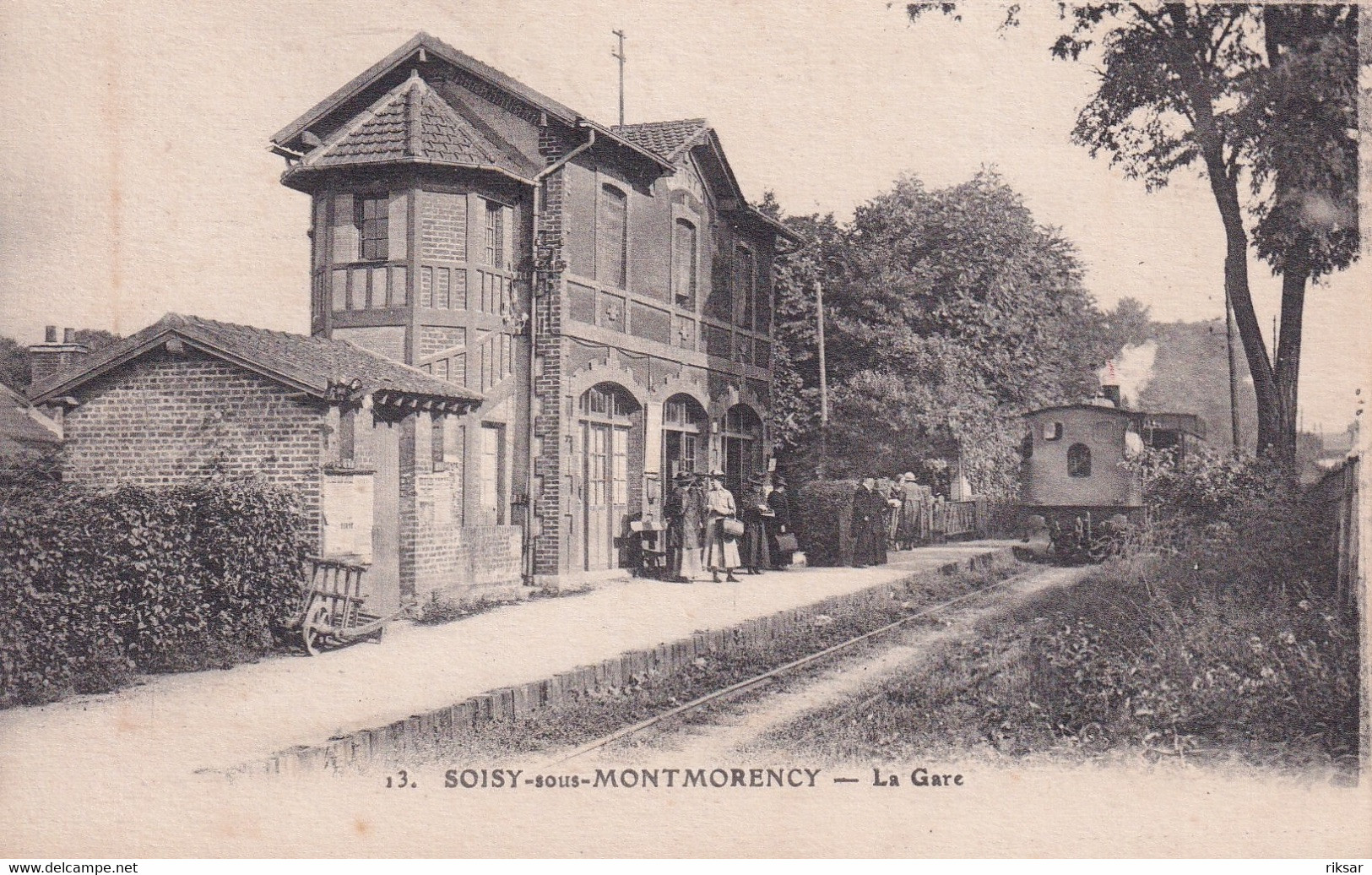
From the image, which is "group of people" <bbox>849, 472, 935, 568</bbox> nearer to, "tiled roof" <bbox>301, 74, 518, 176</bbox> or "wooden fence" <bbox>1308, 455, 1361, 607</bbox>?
"tiled roof" <bbox>301, 74, 518, 176</bbox>

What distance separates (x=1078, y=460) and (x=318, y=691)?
53.9 ft

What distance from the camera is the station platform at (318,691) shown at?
632 centimetres

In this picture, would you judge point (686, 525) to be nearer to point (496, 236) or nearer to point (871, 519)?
point (496, 236)

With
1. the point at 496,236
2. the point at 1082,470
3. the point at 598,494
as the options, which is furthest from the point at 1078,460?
the point at 496,236

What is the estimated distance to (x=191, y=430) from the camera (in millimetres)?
10586

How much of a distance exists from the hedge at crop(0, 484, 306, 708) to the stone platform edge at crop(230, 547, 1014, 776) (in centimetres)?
270

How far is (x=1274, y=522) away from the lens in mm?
9664

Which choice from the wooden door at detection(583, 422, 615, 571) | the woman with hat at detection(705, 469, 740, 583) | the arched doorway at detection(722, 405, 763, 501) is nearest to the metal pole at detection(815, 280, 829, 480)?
the arched doorway at detection(722, 405, 763, 501)

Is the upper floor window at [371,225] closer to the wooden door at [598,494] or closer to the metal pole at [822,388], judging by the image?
the wooden door at [598,494]

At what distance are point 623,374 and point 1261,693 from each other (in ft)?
36.9

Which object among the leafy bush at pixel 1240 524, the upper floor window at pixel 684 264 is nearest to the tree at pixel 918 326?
the upper floor window at pixel 684 264

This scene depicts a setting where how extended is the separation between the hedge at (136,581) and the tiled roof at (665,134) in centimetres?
978

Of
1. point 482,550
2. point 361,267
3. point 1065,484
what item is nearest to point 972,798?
point 482,550

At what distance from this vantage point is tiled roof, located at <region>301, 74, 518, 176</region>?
14.1 meters
